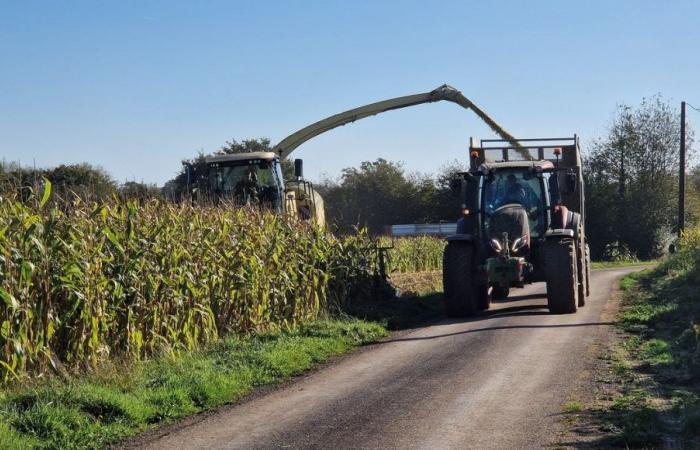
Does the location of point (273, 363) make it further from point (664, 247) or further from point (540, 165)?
point (664, 247)

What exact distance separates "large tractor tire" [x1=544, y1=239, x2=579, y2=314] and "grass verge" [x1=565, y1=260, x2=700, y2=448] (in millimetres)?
969

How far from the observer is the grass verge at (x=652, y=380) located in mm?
7410

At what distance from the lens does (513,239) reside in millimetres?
16984

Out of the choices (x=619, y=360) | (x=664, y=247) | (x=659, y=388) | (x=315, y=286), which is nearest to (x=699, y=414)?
(x=659, y=388)

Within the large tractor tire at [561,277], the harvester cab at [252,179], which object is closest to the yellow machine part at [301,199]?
the harvester cab at [252,179]

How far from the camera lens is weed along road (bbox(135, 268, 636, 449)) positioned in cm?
756

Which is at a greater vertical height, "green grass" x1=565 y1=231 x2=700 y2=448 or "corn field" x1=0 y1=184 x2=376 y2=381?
"corn field" x1=0 y1=184 x2=376 y2=381

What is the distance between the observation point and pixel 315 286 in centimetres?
1591

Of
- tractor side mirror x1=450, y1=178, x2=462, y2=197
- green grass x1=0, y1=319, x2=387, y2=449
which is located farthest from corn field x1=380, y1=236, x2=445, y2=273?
green grass x1=0, y1=319, x2=387, y2=449

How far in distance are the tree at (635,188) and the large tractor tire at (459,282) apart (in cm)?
3050

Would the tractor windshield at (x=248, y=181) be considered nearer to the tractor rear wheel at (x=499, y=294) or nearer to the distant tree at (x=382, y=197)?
the tractor rear wheel at (x=499, y=294)

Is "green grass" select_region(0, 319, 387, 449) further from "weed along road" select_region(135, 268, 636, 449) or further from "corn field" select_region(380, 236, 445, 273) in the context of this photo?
"corn field" select_region(380, 236, 445, 273)

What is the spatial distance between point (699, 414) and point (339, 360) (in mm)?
5468

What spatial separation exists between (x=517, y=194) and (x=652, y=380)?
8393 mm
